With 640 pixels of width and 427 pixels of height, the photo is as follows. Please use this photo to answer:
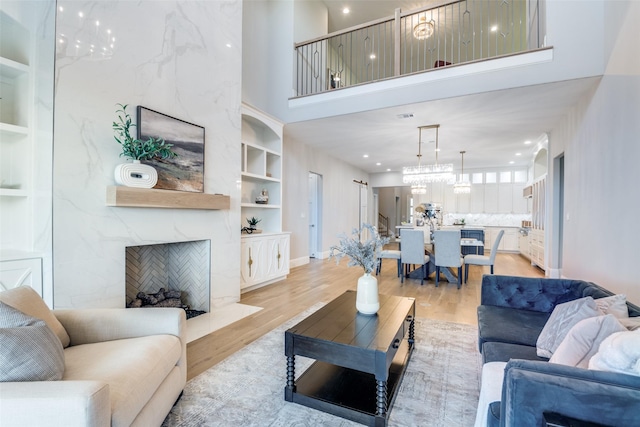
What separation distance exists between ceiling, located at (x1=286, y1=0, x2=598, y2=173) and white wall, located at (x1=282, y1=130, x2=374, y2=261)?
32 cm

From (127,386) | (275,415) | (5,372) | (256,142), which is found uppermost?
(256,142)

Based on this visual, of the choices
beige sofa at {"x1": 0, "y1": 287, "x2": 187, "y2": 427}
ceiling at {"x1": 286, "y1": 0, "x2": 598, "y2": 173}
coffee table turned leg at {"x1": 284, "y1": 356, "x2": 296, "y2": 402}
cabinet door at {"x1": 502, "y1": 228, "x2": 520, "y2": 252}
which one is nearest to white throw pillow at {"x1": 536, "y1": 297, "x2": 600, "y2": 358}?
coffee table turned leg at {"x1": 284, "y1": 356, "x2": 296, "y2": 402}

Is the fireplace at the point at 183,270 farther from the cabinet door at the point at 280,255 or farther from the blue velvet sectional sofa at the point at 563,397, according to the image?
the blue velvet sectional sofa at the point at 563,397

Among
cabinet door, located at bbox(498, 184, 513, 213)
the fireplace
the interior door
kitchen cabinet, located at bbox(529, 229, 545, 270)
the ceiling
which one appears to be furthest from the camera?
cabinet door, located at bbox(498, 184, 513, 213)

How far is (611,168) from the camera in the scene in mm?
3158

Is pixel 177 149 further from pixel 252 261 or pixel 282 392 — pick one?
pixel 282 392

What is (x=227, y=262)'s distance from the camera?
3.85 metres

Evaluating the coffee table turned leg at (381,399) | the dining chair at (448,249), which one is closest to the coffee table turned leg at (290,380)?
the coffee table turned leg at (381,399)

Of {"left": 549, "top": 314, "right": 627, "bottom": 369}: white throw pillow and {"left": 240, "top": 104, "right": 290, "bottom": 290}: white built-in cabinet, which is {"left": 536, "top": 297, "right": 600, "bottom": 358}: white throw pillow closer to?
{"left": 549, "top": 314, "right": 627, "bottom": 369}: white throw pillow

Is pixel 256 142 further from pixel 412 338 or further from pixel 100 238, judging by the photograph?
pixel 412 338

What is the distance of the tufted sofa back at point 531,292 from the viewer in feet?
7.58

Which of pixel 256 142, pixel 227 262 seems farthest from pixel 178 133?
pixel 256 142

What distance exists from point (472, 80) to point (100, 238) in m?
4.73

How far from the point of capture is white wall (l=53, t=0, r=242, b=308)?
235 cm
